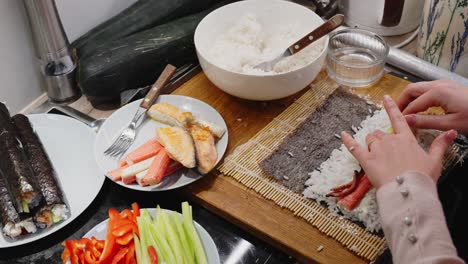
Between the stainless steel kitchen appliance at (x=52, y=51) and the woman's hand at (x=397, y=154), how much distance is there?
864 mm

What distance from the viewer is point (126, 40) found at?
1.56 metres

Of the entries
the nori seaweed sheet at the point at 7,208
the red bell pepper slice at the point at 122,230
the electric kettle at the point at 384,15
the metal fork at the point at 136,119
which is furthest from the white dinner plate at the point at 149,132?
the electric kettle at the point at 384,15

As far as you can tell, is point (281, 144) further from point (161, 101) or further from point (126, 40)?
point (126, 40)

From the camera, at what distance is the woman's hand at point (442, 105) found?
122 cm

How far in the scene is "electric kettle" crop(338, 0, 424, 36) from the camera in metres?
1.67

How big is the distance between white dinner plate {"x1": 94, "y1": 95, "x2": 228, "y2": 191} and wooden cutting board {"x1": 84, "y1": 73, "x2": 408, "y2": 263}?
0.12ft

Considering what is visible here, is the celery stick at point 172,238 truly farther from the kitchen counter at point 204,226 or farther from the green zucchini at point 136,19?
the green zucchini at point 136,19

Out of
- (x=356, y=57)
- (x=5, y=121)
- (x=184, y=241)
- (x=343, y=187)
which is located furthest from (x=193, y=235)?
(x=356, y=57)

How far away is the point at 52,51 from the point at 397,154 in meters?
1.00

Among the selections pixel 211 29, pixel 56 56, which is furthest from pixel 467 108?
pixel 56 56

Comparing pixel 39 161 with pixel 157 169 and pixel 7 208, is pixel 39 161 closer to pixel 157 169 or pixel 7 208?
pixel 7 208

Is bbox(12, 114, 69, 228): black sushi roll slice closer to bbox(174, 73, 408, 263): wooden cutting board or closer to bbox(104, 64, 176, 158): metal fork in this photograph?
bbox(104, 64, 176, 158): metal fork

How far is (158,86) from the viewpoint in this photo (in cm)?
147

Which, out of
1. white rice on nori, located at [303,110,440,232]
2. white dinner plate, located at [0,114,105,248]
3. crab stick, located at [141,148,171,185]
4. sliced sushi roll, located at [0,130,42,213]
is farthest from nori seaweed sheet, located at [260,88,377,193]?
sliced sushi roll, located at [0,130,42,213]
